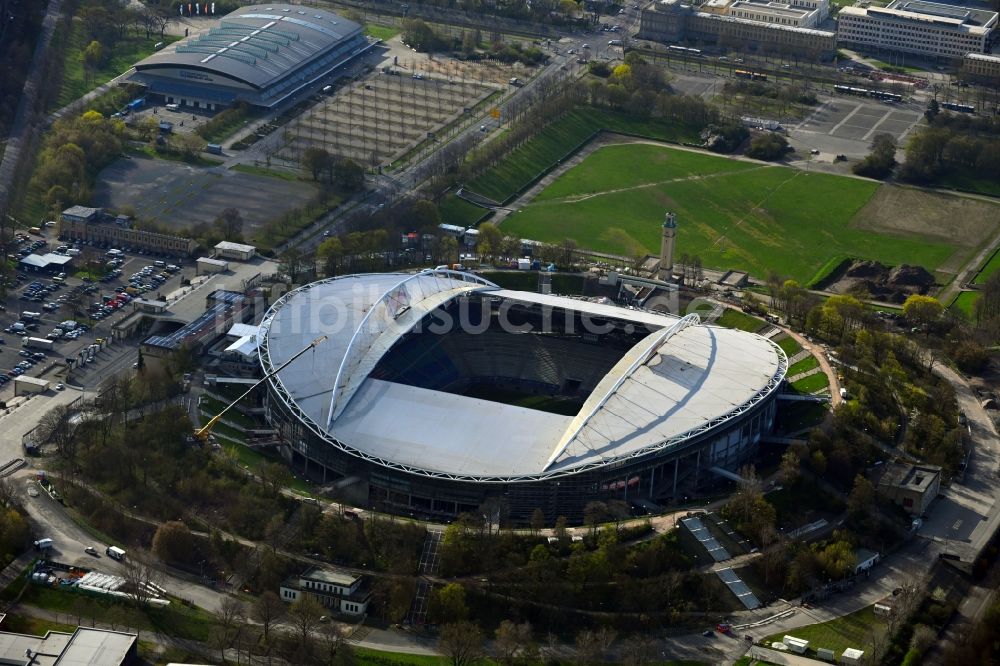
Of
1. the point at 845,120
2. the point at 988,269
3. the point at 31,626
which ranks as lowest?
the point at 988,269

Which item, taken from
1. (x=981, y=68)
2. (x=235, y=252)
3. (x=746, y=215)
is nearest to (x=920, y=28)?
(x=981, y=68)

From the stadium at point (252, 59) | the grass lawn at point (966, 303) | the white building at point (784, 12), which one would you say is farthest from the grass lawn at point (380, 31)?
the grass lawn at point (966, 303)

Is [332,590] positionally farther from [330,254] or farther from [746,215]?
[746,215]

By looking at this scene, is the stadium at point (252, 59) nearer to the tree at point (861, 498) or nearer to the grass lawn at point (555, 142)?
the grass lawn at point (555, 142)

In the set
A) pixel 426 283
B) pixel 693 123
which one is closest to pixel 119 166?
pixel 426 283

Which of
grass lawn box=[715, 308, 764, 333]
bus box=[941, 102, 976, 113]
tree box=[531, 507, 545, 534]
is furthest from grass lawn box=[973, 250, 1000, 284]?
tree box=[531, 507, 545, 534]

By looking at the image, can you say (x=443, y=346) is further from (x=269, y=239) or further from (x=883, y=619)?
(x=883, y=619)
